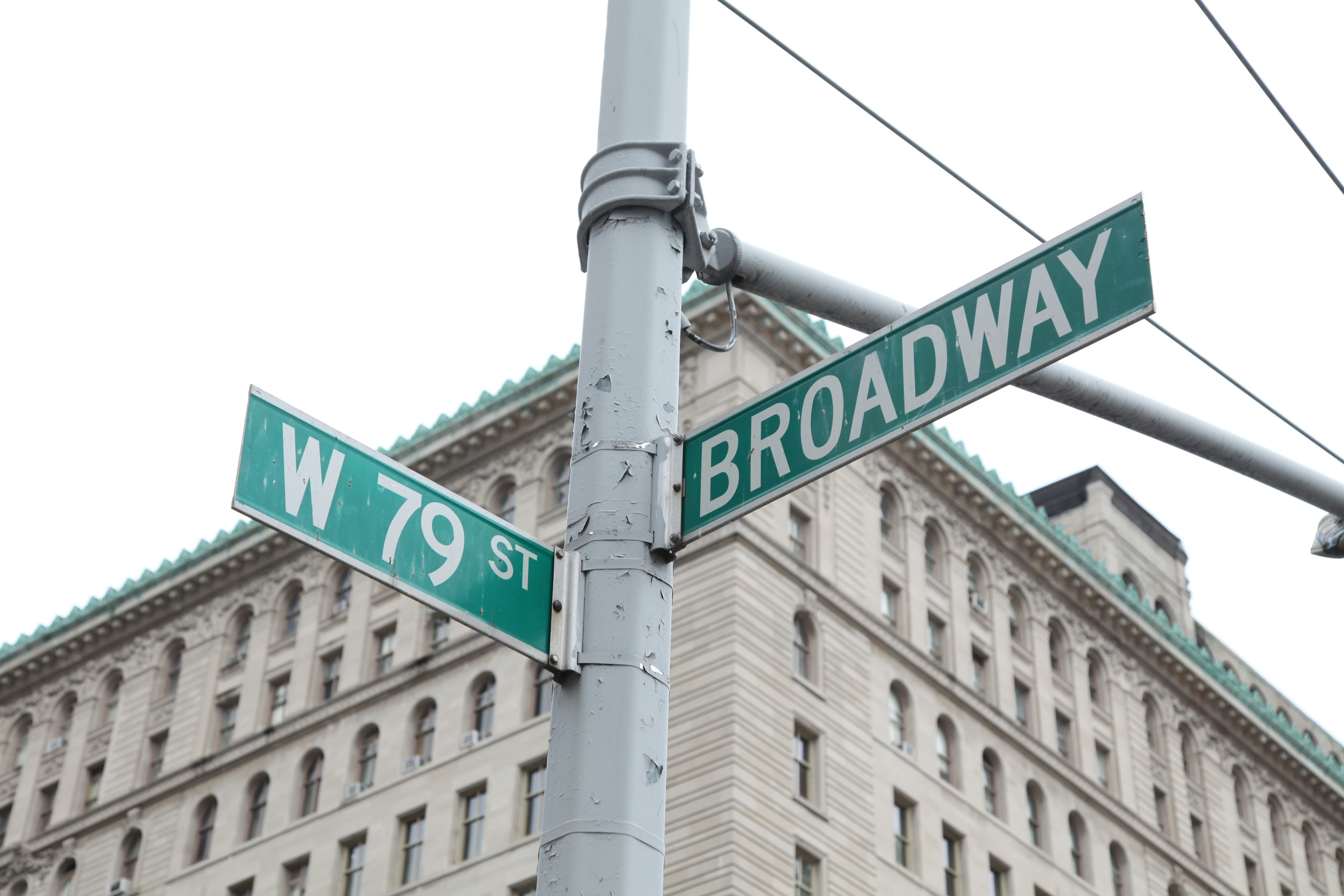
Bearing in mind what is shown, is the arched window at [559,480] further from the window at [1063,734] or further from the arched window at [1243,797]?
the arched window at [1243,797]

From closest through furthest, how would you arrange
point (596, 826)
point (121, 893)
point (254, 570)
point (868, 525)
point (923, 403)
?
point (596, 826) → point (923, 403) → point (868, 525) → point (121, 893) → point (254, 570)

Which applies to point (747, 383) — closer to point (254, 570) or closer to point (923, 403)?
point (254, 570)

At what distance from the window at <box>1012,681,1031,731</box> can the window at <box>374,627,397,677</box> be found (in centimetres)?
1689

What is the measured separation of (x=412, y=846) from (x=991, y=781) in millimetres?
15149

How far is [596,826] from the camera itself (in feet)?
18.4

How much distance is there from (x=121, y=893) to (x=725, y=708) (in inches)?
819

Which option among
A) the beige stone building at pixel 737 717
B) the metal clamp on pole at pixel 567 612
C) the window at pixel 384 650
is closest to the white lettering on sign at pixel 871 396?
the metal clamp on pole at pixel 567 612

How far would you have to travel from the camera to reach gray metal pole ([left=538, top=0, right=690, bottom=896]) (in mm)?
5664

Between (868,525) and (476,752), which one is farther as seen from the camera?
(868,525)

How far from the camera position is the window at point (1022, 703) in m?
50.6

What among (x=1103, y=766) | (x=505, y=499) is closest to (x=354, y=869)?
(x=505, y=499)

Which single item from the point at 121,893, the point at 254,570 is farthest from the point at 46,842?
the point at 254,570

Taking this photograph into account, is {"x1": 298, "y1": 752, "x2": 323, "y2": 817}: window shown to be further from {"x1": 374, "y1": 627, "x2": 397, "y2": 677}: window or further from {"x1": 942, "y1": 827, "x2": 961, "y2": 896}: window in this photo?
{"x1": 942, "y1": 827, "x2": 961, "y2": 896}: window

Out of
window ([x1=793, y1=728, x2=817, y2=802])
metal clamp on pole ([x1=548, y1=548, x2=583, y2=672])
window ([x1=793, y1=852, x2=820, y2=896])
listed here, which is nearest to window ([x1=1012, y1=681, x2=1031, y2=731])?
window ([x1=793, y1=728, x2=817, y2=802])
